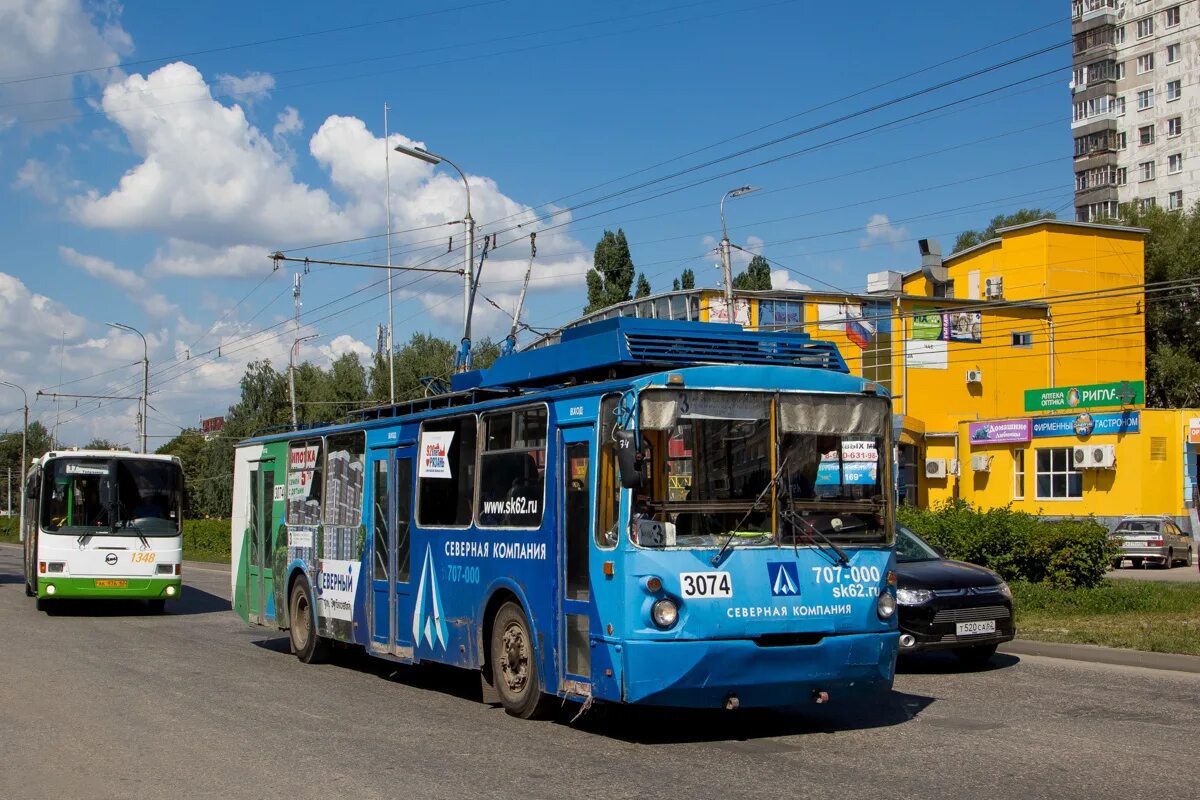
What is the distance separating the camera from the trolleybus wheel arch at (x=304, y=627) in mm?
15328

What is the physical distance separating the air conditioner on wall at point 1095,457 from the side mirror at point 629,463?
3747 centimetres

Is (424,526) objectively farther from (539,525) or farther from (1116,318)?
(1116,318)

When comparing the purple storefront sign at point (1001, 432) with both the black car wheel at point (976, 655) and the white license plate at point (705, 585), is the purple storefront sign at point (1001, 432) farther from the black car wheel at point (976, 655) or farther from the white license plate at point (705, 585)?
the white license plate at point (705, 585)

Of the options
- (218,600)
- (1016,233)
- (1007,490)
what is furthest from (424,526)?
(1016,233)

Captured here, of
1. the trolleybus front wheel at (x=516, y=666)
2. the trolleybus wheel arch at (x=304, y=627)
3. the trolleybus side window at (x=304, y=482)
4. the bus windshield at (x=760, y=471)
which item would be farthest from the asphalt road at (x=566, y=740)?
the trolleybus side window at (x=304, y=482)

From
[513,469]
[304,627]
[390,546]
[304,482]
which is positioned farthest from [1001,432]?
[513,469]

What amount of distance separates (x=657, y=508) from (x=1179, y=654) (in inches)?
321

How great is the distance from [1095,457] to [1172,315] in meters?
27.5

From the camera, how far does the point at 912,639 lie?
43.3ft

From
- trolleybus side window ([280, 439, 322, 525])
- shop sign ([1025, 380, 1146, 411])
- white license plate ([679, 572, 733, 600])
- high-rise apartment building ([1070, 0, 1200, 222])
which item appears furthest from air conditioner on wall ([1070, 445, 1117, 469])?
high-rise apartment building ([1070, 0, 1200, 222])

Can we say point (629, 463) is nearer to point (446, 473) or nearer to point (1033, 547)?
point (446, 473)

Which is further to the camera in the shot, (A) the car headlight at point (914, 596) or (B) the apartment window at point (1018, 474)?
(B) the apartment window at point (1018, 474)

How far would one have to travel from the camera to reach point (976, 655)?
14203mm

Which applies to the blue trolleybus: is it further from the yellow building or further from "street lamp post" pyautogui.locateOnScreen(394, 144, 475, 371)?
the yellow building
